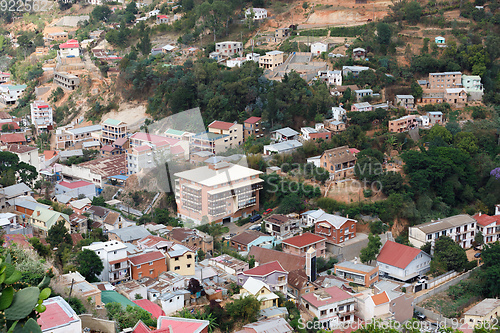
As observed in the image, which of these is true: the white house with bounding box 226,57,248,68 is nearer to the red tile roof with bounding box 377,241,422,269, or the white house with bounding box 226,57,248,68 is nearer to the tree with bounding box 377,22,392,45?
the tree with bounding box 377,22,392,45

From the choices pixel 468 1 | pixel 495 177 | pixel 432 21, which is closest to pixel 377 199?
pixel 495 177

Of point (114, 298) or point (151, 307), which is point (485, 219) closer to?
point (151, 307)

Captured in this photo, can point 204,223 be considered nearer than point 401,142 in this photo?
Yes

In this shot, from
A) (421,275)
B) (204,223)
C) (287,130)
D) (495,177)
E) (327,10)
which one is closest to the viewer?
(421,275)

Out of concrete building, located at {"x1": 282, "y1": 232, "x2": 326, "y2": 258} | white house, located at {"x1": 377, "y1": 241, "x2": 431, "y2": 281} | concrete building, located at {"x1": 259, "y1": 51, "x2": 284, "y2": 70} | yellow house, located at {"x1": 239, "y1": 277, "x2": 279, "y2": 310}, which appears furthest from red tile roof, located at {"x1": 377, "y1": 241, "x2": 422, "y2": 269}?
concrete building, located at {"x1": 259, "y1": 51, "x2": 284, "y2": 70}

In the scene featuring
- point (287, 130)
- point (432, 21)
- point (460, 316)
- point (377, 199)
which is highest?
point (432, 21)

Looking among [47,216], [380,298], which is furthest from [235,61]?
[380,298]

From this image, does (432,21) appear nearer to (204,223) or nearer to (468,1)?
(468,1)

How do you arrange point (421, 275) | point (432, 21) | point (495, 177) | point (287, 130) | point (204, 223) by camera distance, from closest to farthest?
point (421, 275)
point (204, 223)
point (495, 177)
point (287, 130)
point (432, 21)
